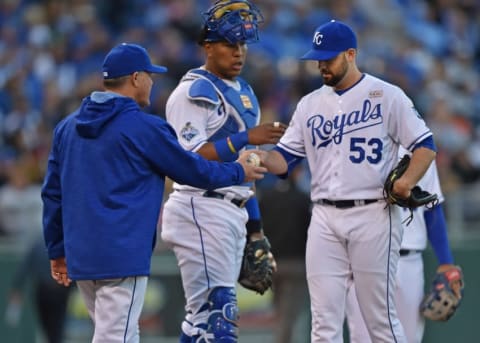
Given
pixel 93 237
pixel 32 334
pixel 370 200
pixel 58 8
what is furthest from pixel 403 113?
pixel 58 8

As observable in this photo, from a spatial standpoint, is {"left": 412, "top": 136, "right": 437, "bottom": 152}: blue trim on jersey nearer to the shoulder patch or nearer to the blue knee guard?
the shoulder patch

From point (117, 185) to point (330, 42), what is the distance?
62.0 inches

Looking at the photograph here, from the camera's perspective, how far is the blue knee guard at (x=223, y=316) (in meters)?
6.66

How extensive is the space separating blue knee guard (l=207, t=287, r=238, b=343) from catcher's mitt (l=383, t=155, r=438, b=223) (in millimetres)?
1141

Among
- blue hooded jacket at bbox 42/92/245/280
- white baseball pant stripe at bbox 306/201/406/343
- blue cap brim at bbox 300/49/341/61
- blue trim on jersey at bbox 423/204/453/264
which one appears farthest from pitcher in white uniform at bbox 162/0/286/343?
blue trim on jersey at bbox 423/204/453/264

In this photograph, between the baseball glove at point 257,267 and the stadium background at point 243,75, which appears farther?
the stadium background at point 243,75

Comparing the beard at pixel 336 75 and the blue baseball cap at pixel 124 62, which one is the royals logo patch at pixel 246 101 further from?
the blue baseball cap at pixel 124 62

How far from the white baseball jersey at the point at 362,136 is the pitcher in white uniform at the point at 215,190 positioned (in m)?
0.32

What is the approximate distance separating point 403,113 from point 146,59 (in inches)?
59.7

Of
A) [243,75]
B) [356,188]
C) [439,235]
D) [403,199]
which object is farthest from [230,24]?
[243,75]

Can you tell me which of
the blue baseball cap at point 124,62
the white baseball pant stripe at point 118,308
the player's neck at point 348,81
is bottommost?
the white baseball pant stripe at point 118,308

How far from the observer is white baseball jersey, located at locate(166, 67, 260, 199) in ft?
22.2

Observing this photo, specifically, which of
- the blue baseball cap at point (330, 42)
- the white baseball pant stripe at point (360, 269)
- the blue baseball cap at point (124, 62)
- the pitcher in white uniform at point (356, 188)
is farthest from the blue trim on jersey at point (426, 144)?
the blue baseball cap at point (124, 62)

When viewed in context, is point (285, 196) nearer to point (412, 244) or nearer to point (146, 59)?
point (412, 244)
